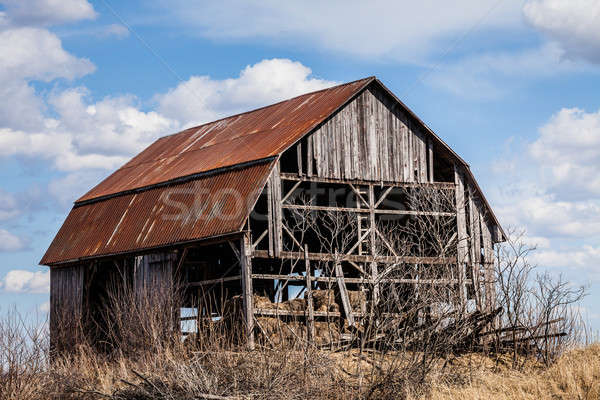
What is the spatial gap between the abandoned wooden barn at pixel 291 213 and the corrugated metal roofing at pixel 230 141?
0.09 metres

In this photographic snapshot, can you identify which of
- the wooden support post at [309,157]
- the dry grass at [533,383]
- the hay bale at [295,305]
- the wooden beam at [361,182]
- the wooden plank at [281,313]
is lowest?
the dry grass at [533,383]

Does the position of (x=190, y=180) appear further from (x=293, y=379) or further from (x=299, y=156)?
(x=293, y=379)

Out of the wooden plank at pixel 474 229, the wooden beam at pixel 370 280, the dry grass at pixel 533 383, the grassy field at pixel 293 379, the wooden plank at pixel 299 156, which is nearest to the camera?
the grassy field at pixel 293 379

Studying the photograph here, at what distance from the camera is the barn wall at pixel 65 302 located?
28891 mm

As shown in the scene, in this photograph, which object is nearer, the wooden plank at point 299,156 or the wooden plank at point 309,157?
the wooden plank at point 299,156

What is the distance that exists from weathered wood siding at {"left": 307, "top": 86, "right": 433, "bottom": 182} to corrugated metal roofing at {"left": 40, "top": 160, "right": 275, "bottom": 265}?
8.66ft

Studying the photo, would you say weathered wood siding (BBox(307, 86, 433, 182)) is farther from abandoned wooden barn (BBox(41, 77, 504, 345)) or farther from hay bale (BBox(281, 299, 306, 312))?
hay bale (BBox(281, 299, 306, 312))

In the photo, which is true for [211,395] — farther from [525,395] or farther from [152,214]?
[152,214]

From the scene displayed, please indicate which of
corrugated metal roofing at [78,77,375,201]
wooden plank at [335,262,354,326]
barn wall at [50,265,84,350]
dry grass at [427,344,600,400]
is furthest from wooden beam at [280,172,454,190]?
barn wall at [50,265,84,350]

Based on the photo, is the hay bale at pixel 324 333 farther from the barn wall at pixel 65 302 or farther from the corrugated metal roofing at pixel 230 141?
the barn wall at pixel 65 302

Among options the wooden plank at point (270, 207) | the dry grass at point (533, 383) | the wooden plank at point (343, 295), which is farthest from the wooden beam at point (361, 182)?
the dry grass at point (533, 383)

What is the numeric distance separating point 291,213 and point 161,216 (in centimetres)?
419

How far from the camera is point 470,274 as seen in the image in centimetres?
2916

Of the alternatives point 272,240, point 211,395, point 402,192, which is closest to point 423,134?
point 402,192
